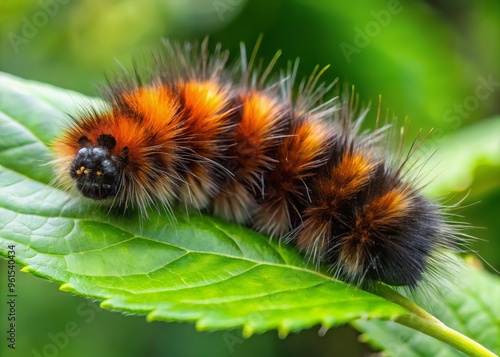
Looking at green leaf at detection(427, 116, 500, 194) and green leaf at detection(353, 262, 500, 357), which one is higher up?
green leaf at detection(427, 116, 500, 194)

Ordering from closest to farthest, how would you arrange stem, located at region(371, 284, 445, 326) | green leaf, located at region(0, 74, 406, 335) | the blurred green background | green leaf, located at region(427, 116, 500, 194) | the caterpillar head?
green leaf, located at region(0, 74, 406, 335) < stem, located at region(371, 284, 445, 326) < the caterpillar head < green leaf, located at region(427, 116, 500, 194) < the blurred green background

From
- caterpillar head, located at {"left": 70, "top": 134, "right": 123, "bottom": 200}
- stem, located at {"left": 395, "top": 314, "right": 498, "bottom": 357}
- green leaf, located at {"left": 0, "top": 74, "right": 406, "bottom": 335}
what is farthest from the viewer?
caterpillar head, located at {"left": 70, "top": 134, "right": 123, "bottom": 200}

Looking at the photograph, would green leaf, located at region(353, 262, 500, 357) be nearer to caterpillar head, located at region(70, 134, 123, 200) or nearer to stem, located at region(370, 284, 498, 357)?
stem, located at region(370, 284, 498, 357)

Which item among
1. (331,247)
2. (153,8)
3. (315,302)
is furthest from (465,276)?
(153,8)

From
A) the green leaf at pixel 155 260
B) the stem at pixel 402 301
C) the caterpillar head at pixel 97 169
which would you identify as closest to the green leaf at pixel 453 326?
the stem at pixel 402 301

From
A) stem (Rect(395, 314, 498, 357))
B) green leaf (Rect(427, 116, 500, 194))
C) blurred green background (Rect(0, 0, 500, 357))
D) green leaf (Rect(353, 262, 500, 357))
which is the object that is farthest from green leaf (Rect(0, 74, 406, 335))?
blurred green background (Rect(0, 0, 500, 357))

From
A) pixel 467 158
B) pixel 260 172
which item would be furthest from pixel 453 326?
pixel 467 158

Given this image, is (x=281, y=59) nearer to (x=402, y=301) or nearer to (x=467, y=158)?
(x=467, y=158)
